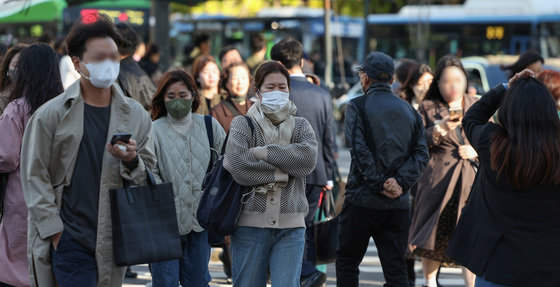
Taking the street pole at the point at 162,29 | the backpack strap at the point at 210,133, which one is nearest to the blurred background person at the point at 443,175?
the backpack strap at the point at 210,133

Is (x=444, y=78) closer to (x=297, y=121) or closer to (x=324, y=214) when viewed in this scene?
(x=324, y=214)

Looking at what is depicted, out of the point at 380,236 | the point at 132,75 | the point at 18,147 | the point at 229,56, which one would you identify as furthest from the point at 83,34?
the point at 229,56

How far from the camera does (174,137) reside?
5.81m

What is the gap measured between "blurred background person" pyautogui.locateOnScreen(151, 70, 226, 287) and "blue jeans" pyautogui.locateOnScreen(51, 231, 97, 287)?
143 cm

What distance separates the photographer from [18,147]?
5020 mm

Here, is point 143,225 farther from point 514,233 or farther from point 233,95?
point 233,95

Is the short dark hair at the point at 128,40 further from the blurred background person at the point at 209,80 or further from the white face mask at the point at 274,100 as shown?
the white face mask at the point at 274,100

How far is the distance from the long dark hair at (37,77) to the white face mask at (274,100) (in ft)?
3.97

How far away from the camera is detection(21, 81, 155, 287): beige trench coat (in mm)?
4188

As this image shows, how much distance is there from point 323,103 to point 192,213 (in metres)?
1.99

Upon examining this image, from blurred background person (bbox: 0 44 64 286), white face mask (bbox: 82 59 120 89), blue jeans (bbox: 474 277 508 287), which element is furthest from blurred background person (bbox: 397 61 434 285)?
white face mask (bbox: 82 59 120 89)

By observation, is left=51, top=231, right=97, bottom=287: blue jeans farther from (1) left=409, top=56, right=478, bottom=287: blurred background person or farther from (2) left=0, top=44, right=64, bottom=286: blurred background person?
(1) left=409, top=56, right=478, bottom=287: blurred background person

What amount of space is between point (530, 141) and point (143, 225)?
6.18 ft

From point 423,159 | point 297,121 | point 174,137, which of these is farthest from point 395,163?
point 174,137
